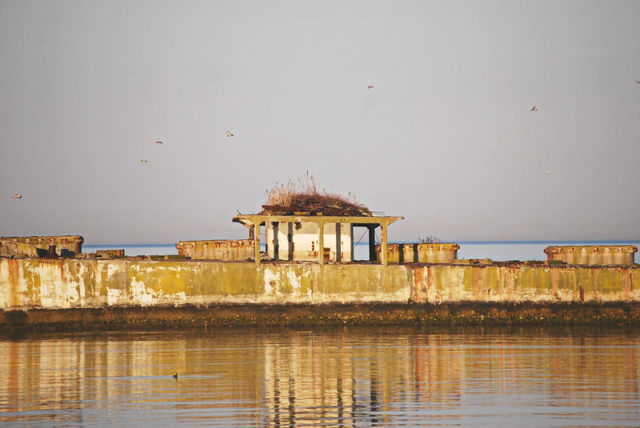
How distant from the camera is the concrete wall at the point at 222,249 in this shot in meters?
49.2

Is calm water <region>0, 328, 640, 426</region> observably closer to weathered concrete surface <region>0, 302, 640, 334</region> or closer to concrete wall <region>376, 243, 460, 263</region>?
weathered concrete surface <region>0, 302, 640, 334</region>

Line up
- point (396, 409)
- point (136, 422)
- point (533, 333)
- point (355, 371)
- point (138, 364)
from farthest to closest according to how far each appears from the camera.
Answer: point (533, 333)
point (138, 364)
point (355, 371)
point (396, 409)
point (136, 422)

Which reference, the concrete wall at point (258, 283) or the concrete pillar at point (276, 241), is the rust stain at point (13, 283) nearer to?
the concrete wall at point (258, 283)

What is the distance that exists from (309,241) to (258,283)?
191 inches

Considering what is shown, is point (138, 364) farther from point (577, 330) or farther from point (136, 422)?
point (577, 330)

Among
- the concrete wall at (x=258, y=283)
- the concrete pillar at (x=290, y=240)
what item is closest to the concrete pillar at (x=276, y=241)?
the concrete pillar at (x=290, y=240)

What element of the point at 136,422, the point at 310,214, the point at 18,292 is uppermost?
the point at 310,214

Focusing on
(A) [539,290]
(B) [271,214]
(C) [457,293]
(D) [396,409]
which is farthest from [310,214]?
(D) [396,409]

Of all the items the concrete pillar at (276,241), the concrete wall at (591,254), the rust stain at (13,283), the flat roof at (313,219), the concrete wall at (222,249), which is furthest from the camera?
the concrete wall at (591,254)

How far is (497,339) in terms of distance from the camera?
113 ft

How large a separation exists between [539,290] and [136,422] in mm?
24477

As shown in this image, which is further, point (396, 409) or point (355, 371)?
point (355, 371)

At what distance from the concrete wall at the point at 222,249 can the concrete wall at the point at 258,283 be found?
982cm

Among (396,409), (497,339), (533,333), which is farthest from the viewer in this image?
(533,333)
